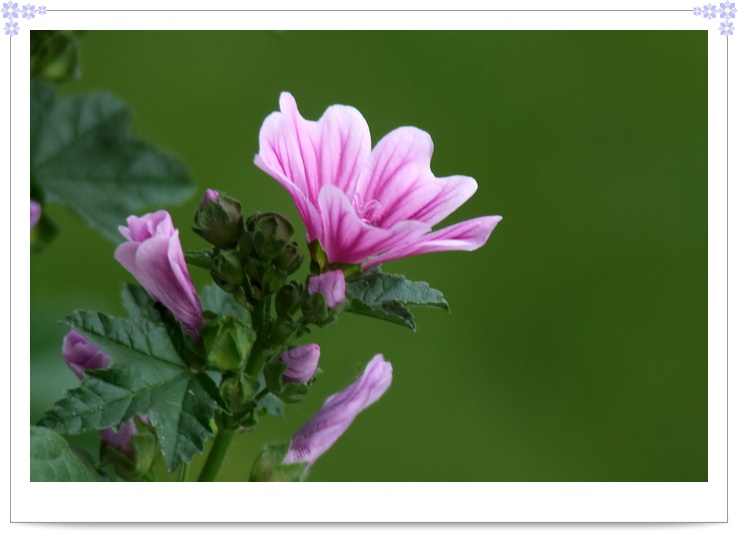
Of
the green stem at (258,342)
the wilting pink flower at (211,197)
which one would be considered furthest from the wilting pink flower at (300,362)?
the wilting pink flower at (211,197)
